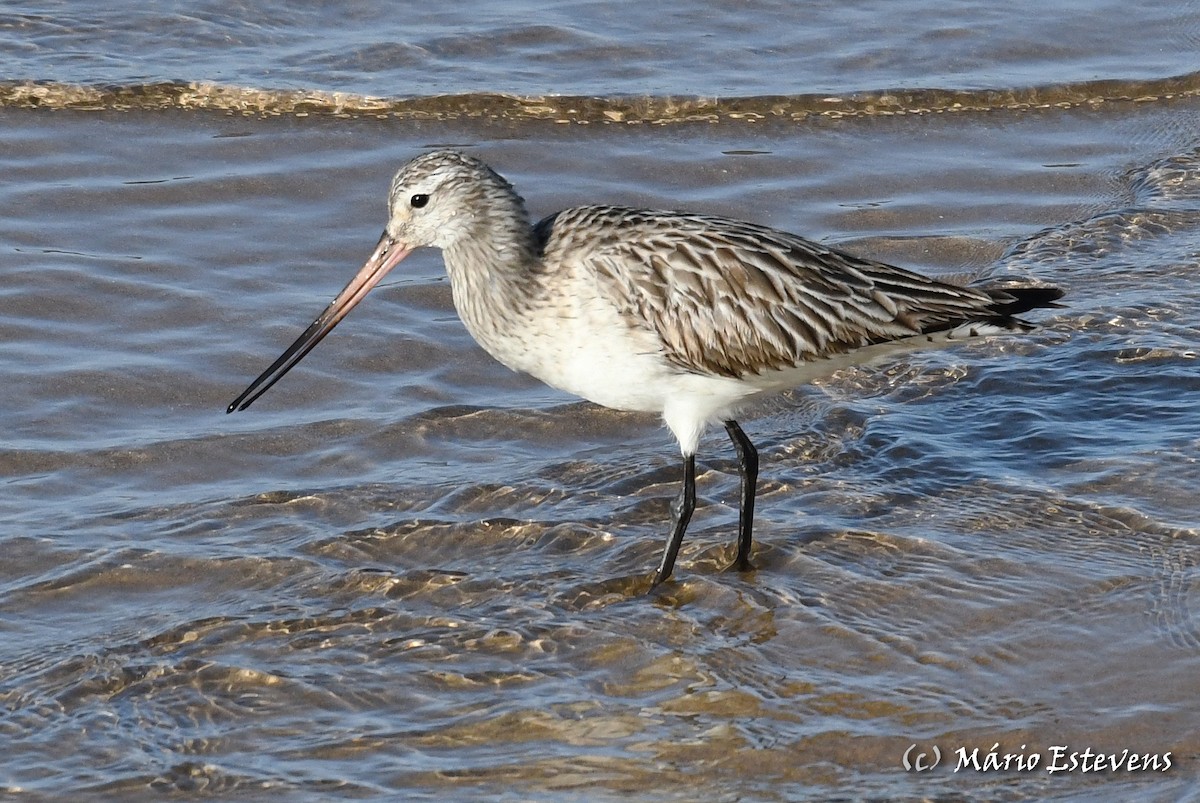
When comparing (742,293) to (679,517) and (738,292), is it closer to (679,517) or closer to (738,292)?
(738,292)

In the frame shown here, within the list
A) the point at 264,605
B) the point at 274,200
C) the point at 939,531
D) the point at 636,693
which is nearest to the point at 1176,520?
the point at 939,531

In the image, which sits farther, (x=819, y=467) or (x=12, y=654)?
(x=819, y=467)

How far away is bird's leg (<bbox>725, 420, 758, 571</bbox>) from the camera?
7145mm

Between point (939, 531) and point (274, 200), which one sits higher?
point (274, 200)

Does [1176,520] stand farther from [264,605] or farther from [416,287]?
[416,287]

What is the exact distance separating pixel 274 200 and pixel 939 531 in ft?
16.3

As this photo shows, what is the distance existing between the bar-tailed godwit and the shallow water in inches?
23.8

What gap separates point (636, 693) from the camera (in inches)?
244

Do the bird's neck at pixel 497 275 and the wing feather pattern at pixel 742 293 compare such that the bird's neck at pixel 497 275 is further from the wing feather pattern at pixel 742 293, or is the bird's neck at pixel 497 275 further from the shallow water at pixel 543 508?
the shallow water at pixel 543 508

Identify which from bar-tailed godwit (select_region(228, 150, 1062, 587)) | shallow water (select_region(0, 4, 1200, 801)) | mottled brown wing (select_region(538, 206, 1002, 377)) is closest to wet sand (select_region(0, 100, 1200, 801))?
shallow water (select_region(0, 4, 1200, 801))

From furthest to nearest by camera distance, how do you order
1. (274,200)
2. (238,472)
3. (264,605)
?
1. (274,200)
2. (238,472)
3. (264,605)

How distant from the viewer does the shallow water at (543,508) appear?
5.83 m

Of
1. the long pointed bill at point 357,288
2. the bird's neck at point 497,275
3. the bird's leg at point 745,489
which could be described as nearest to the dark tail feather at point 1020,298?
the bird's leg at point 745,489

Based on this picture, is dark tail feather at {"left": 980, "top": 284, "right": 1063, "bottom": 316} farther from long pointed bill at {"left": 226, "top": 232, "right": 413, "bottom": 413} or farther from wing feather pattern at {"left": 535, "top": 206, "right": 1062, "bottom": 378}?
long pointed bill at {"left": 226, "top": 232, "right": 413, "bottom": 413}
